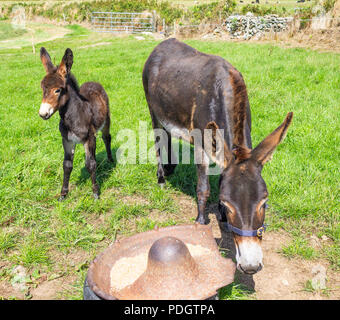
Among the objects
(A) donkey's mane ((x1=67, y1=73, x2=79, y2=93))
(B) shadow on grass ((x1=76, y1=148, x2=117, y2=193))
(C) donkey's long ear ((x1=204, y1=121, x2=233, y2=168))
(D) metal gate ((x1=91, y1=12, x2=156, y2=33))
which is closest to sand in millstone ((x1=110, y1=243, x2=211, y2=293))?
(C) donkey's long ear ((x1=204, y1=121, x2=233, y2=168))

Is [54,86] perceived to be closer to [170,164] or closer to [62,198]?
[62,198]

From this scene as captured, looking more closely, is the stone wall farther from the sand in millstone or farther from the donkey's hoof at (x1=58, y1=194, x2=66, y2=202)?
the sand in millstone

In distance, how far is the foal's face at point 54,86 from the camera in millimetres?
4125

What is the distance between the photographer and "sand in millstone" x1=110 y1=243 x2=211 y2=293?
103 inches

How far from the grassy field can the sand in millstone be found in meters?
0.54

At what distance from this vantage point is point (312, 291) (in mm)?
3195

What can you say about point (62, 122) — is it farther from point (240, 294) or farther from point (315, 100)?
point (315, 100)

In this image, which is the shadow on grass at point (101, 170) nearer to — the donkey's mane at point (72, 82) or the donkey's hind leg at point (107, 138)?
the donkey's hind leg at point (107, 138)

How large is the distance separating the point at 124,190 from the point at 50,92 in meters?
1.79

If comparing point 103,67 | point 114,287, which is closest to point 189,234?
point 114,287

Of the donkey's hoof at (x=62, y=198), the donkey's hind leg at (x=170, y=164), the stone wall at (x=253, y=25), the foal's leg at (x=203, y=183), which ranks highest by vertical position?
the stone wall at (x=253, y=25)

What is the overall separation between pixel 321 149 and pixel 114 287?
14.6ft

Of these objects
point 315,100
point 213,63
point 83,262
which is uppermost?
point 213,63

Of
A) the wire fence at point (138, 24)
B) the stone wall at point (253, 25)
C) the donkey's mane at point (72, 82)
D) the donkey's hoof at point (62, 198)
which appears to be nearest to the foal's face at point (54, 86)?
the donkey's mane at point (72, 82)
